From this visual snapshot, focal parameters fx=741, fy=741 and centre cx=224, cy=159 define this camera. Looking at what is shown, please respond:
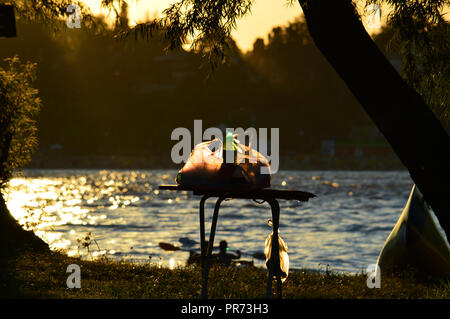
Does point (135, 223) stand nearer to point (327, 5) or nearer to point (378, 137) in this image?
point (327, 5)

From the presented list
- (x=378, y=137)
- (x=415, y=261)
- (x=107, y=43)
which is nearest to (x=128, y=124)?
(x=107, y=43)

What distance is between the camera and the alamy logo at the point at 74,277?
9.80 m

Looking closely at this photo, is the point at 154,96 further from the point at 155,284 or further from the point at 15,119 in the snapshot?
the point at 155,284

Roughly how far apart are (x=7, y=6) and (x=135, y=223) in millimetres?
25330

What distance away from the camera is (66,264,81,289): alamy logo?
980 cm

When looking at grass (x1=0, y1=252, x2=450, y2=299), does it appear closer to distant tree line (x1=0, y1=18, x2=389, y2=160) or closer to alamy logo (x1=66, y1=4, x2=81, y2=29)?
alamy logo (x1=66, y1=4, x2=81, y2=29)

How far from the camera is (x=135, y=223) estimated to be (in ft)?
112

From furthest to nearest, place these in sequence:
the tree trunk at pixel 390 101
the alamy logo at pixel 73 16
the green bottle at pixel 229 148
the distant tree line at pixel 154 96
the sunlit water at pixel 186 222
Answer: the distant tree line at pixel 154 96, the sunlit water at pixel 186 222, the alamy logo at pixel 73 16, the tree trunk at pixel 390 101, the green bottle at pixel 229 148

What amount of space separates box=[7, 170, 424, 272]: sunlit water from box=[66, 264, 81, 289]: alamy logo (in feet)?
3.28

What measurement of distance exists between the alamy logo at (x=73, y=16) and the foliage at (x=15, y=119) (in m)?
1.41

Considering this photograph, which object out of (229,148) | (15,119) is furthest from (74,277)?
(15,119)

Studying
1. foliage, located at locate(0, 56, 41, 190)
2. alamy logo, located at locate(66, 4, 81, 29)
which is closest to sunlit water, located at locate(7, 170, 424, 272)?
foliage, located at locate(0, 56, 41, 190)

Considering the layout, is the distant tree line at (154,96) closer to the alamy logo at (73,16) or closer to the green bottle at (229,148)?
the alamy logo at (73,16)

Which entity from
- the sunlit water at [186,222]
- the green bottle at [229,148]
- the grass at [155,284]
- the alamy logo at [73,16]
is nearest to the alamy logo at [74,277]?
the grass at [155,284]
